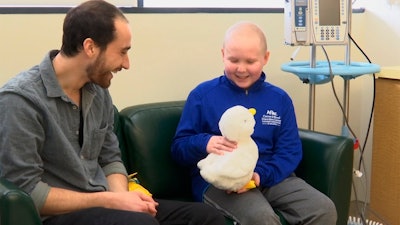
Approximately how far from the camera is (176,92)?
2.49m

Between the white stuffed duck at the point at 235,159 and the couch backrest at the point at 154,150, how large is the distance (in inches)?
12.6

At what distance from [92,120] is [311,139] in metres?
0.88

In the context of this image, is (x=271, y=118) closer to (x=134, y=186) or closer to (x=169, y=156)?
(x=169, y=156)

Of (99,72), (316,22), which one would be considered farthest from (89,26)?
(316,22)

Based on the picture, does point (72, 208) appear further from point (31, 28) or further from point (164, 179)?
point (31, 28)

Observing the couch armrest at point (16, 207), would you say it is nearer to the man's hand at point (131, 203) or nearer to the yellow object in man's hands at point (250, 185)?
the man's hand at point (131, 203)

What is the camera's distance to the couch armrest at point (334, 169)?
6.40ft

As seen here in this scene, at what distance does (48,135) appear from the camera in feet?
5.00

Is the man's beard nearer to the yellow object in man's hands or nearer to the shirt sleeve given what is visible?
the shirt sleeve

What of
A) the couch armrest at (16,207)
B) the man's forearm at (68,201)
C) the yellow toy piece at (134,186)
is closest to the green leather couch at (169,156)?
the yellow toy piece at (134,186)

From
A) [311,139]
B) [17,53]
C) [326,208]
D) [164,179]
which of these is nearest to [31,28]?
[17,53]

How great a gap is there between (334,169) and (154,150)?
68 centimetres

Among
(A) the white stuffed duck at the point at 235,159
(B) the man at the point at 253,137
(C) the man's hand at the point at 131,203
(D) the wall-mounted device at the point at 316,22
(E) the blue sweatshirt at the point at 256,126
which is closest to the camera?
(C) the man's hand at the point at 131,203

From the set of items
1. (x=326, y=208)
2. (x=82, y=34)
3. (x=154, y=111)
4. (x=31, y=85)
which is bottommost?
(x=326, y=208)
